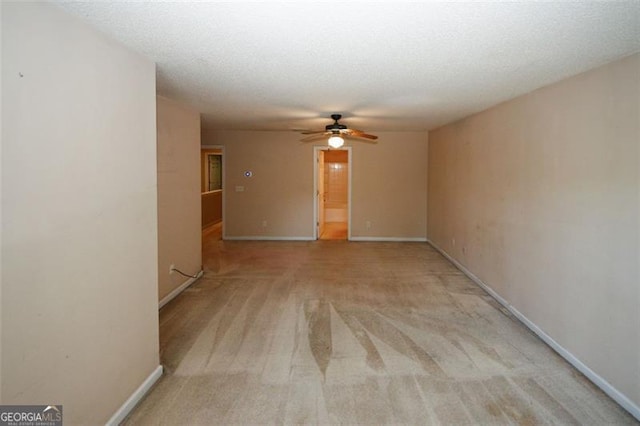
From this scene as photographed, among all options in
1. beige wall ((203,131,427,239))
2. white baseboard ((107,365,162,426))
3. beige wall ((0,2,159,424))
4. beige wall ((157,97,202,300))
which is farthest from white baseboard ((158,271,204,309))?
beige wall ((203,131,427,239))

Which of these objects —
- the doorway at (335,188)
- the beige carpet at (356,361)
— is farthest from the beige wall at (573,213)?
the doorway at (335,188)

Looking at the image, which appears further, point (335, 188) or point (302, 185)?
point (335, 188)

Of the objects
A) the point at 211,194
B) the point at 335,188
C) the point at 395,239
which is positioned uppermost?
the point at 335,188

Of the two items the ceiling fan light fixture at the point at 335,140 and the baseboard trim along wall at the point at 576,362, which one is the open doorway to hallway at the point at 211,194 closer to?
the ceiling fan light fixture at the point at 335,140

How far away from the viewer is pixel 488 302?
4211mm

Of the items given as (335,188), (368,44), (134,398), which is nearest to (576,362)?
(368,44)

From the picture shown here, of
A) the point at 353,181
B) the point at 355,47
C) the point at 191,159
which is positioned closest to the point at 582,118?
the point at 355,47

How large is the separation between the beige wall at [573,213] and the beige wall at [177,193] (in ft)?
12.1

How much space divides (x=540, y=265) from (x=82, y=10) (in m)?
3.75

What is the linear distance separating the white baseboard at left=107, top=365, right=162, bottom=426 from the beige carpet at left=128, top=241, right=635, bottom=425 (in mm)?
49

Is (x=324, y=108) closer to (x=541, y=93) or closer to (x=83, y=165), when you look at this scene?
(x=541, y=93)

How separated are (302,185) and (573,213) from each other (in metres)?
5.56

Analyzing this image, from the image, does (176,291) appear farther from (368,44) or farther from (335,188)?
(335,188)

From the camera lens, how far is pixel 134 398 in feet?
7.68
